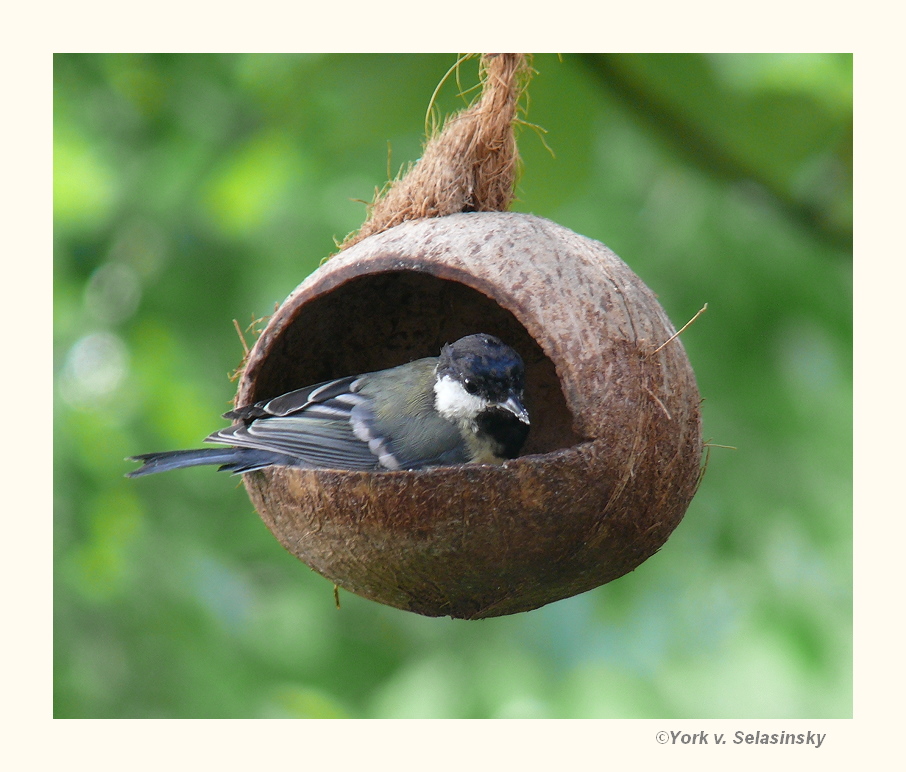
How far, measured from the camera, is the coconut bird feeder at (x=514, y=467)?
8.42 feet

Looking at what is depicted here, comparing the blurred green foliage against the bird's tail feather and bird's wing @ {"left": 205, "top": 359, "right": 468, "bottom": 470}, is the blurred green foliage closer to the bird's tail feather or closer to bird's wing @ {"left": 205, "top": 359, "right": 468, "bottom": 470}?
bird's wing @ {"left": 205, "top": 359, "right": 468, "bottom": 470}

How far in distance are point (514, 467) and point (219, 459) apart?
1.00 metres

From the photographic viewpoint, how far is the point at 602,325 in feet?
9.06

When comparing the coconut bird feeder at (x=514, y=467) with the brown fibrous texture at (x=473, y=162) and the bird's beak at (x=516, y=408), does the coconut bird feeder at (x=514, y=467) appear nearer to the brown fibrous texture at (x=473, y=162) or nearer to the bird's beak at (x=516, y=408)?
the brown fibrous texture at (x=473, y=162)

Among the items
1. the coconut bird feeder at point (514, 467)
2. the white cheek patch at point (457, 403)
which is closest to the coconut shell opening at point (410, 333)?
the coconut bird feeder at point (514, 467)

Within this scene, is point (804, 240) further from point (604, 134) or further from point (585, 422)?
point (585, 422)

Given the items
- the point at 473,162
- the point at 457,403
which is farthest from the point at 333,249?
the point at 457,403

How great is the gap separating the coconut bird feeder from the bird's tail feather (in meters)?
0.06

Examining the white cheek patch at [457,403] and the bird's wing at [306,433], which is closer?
the bird's wing at [306,433]

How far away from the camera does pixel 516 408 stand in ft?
9.97

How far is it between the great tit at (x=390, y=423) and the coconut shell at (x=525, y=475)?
0.42ft

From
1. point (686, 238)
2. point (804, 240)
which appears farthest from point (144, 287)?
point (804, 240)

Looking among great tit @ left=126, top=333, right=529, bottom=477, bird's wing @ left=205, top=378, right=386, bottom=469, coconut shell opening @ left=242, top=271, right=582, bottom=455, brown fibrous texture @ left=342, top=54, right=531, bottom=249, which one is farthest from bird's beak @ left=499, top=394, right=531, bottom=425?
brown fibrous texture @ left=342, top=54, right=531, bottom=249

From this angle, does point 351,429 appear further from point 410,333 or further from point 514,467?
point 410,333
